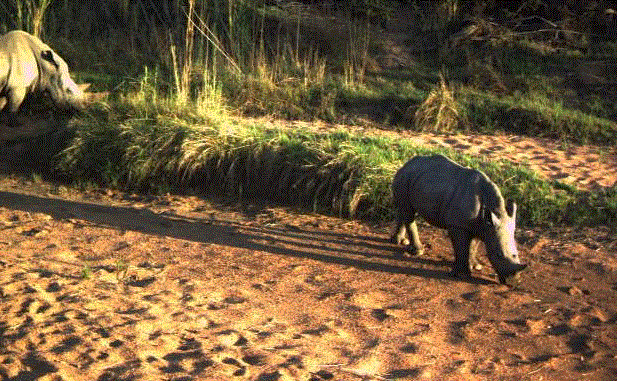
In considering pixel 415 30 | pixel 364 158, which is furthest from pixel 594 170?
pixel 415 30

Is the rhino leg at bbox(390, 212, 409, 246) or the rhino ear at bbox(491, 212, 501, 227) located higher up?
the rhino ear at bbox(491, 212, 501, 227)

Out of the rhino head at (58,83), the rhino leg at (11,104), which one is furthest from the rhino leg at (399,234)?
the rhino leg at (11,104)

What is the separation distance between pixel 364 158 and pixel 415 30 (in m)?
6.07

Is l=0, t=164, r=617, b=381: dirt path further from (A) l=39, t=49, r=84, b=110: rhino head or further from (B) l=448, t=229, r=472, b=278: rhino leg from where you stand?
(A) l=39, t=49, r=84, b=110: rhino head

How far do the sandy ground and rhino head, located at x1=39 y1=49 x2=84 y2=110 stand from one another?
214 centimetres

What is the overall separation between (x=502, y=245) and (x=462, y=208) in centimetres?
44

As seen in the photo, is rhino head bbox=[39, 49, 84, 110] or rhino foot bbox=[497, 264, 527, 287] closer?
rhino foot bbox=[497, 264, 527, 287]

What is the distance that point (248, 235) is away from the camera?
803 cm

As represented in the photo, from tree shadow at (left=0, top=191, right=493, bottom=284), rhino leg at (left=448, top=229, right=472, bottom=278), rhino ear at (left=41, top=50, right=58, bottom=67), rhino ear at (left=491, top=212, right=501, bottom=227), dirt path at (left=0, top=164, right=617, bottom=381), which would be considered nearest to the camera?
dirt path at (left=0, top=164, right=617, bottom=381)

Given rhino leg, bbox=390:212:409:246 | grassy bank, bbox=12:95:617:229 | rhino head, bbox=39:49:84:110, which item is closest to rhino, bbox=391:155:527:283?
rhino leg, bbox=390:212:409:246

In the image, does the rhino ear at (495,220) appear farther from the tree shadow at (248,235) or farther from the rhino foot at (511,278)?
the tree shadow at (248,235)

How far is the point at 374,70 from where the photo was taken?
42.5 feet

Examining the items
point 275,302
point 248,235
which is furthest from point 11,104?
point 275,302

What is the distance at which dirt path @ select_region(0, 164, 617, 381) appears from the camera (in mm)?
5312
